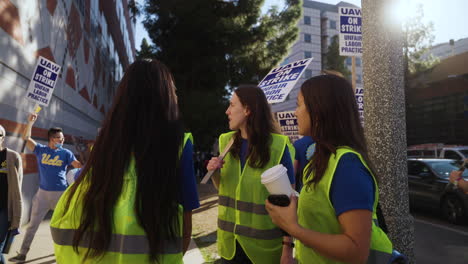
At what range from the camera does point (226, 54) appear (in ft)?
65.1

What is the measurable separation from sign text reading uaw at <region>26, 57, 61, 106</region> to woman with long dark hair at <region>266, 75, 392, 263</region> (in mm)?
5331

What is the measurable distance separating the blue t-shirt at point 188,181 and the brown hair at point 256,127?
1018 millimetres

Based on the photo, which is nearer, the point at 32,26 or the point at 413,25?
the point at 32,26

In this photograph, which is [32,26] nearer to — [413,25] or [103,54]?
[103,54]

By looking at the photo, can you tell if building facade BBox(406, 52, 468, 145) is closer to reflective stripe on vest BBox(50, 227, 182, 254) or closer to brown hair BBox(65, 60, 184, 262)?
brown hair BBox(65, 60, 184, 262)

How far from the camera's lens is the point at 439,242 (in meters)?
7.01

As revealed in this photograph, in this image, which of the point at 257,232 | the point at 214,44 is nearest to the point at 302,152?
the point at 257,232

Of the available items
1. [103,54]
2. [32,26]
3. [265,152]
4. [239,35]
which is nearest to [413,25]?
[239,35]

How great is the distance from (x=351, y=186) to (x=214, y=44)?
62.5 feet

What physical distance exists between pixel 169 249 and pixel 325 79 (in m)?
1.02

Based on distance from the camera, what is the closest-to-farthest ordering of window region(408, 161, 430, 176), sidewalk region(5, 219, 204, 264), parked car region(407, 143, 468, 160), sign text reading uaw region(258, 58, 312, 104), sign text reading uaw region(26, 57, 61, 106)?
sign text reading uaw region(258, 58, 312, 104) → sidewalk region(5, 219, 204, 264) → sign text reading uaw region(26, 57, 61, 106) → window region(408, 161, 430, 176) → parked car region(407, 143, 468, 160)

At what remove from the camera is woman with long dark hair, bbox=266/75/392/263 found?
4.81 ft

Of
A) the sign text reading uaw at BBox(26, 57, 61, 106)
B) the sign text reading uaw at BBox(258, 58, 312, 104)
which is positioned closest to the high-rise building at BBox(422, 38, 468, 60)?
the sign text reading uaw at BBox(258, 58, 312, 104)

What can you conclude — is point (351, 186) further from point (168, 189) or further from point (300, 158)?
point (300, 158)
